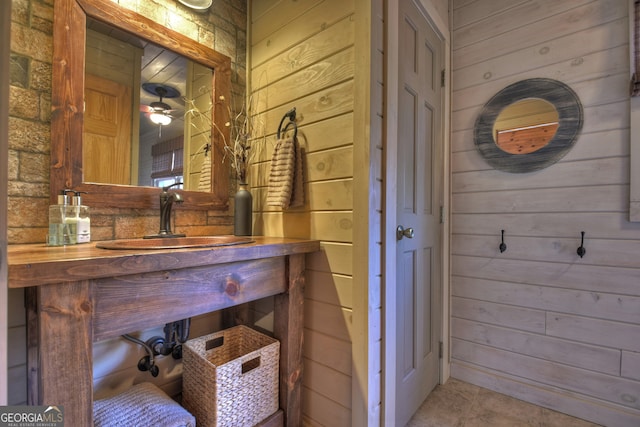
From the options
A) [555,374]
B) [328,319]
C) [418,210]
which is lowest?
[555,374]

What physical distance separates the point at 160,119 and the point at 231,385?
1.24m

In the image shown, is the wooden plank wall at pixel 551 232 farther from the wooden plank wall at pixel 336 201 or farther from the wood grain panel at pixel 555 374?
the wooden plank wall at pixel 336 201

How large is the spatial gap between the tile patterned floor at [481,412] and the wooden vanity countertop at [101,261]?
52.0 inches

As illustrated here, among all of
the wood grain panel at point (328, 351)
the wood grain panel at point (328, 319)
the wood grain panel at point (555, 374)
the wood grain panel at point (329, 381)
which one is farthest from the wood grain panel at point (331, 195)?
the wood grain panel at point (555, 374)

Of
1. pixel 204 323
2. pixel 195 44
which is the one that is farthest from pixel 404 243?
pixel 195 44

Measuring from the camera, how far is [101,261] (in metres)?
0.68

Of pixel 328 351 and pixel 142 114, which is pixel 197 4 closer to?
pixel 142 114

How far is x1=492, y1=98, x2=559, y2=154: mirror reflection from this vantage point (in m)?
1.56

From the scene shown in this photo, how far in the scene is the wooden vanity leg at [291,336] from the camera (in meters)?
1.21

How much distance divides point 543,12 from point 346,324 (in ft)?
6.64

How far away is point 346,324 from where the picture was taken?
1170mm

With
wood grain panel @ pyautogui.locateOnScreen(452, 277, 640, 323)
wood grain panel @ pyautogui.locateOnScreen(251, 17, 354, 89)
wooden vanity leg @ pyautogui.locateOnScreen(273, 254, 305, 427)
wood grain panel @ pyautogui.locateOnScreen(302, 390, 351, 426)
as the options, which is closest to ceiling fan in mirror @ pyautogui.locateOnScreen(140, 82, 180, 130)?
wood grain panel @ pyautogui.locateOnScreen(251, 17, 354, 89)

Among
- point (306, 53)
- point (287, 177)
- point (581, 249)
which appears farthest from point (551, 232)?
point (306, 53)

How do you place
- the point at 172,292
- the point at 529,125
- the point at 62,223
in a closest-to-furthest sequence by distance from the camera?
the point at 172,292 < the point at 62,223 < the point at 529,125
